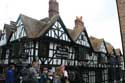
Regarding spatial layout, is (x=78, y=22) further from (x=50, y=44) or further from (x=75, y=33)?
(x=50, y=44)

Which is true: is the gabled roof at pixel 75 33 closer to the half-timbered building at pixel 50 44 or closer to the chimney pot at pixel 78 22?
the half-timbered building at pixel 50 44

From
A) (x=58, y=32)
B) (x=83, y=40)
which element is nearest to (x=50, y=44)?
(x=58, y=32)

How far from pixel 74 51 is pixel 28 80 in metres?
18.2

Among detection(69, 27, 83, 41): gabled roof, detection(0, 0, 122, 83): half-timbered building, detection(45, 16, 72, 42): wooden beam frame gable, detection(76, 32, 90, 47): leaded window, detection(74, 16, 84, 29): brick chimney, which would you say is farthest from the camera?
detection(74, 16, 84, 29): brick chimney

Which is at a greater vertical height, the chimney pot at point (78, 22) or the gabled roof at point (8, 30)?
the chimney pot at point (78, 22)

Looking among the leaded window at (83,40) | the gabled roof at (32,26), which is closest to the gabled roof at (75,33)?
the leaded window at (83,40)

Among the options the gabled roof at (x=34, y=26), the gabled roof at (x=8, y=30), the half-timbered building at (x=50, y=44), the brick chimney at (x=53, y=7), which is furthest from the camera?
the brick chimney at (x=53, y=7)

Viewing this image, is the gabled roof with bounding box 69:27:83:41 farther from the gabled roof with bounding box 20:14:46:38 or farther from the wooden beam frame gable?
the gabled roof with bounding box 20:14:46:38

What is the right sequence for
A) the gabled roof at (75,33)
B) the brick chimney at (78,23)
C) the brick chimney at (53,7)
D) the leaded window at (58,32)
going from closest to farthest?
the leaded window at (58,32), the brick chimney at (53,7), the gabled roof at (75,33), the brick chimney at (78,23)

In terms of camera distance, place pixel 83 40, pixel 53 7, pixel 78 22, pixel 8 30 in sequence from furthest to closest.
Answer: pixel 78 22 < pixel 83 40 < pixel 8 30 < pixel 53 7

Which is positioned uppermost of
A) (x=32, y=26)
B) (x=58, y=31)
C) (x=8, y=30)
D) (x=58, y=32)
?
(x=8, y=30)

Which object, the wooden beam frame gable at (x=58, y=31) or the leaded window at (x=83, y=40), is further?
the leaded window at (x=83, y=40)

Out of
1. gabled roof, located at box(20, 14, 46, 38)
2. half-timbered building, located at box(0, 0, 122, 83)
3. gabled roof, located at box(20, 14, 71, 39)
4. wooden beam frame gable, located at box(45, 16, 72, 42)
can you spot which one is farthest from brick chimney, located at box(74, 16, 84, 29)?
gabled roof, located at box(20, 14, 46, 38)

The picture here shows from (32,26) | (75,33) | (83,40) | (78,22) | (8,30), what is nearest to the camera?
(32,26)
